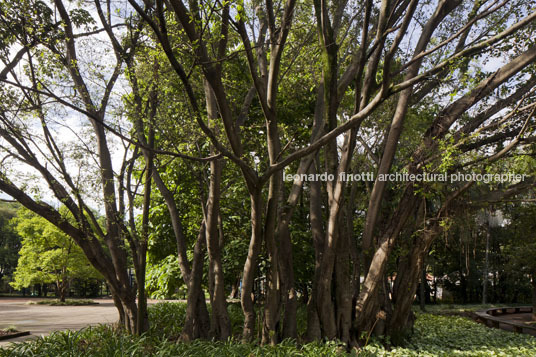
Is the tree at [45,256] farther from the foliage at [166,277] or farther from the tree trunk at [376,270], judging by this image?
the tree trunk at [376,270]

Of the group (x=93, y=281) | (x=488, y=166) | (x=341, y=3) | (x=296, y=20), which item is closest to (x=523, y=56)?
(x=488, y=166)

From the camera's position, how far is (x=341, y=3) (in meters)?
6.75

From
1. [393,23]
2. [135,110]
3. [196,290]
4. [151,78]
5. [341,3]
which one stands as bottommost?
[196,290]

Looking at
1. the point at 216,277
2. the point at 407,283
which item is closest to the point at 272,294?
the point at 216,277

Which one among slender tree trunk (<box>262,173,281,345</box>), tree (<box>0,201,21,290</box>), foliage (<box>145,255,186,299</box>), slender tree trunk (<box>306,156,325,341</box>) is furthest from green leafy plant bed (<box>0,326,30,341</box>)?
tree (<box>0,201,21,290</box>)

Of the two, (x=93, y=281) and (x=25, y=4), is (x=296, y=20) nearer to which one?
(x=25, y=4)

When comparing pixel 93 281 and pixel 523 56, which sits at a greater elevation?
pixel 523 56

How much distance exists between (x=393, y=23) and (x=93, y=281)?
33.0 metres

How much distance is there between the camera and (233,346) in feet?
18.0

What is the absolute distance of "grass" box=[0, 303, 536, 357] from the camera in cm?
506

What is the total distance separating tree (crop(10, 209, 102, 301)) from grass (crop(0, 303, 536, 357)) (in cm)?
1566

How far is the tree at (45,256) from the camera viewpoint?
22.4m

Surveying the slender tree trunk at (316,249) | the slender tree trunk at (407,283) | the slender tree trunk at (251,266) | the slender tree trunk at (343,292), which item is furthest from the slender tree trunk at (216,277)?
the slender tree trunk at (407,283)

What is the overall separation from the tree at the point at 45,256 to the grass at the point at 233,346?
51.4ft
